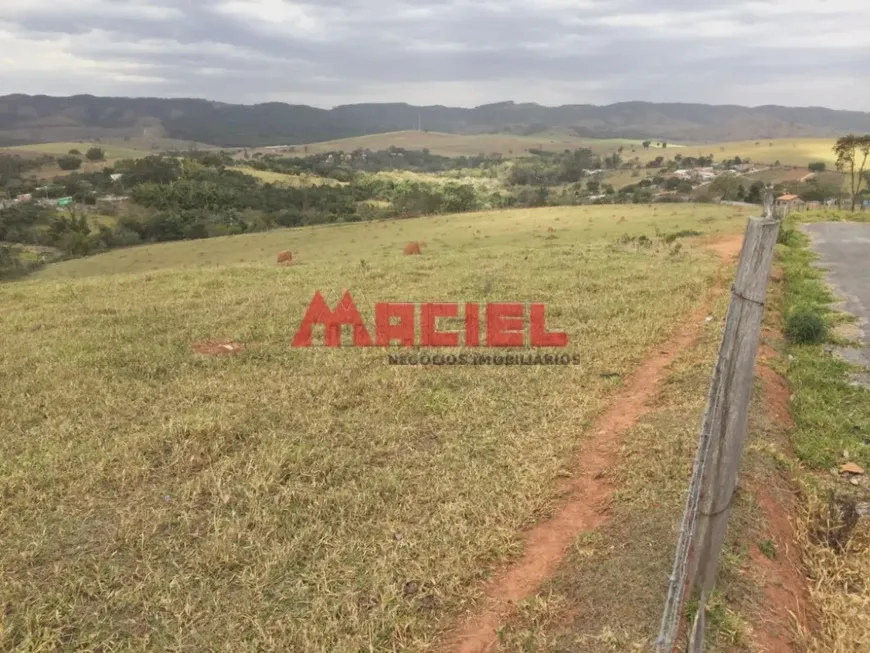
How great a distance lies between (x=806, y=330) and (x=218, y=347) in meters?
8.67

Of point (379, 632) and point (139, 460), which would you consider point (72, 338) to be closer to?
point (139, 460)

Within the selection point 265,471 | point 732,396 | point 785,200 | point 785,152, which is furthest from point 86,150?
point 732,396

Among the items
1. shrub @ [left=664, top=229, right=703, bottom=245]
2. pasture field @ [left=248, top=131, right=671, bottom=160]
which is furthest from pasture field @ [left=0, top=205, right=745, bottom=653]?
pasture field @ [left=248, top=131, right=671, bottom=160]

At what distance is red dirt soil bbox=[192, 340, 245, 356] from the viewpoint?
27.6ft

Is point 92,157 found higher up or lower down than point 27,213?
higher up

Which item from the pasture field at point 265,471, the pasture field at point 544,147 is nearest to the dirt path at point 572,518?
the pasture field at point 265,471

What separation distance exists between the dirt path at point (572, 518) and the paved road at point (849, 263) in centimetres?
349

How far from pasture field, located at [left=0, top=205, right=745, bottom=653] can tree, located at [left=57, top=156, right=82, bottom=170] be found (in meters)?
89.0

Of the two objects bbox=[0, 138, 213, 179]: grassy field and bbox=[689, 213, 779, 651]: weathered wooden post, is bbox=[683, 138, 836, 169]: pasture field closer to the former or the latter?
bbox=[689, 213, 779, 651]: weathered wooden post

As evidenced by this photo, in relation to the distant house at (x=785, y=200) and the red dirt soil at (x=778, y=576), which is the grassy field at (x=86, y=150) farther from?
the red dirt soil at (x=778, y=576)

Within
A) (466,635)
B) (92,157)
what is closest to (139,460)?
(466,635)

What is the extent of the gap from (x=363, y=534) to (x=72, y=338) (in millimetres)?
7185

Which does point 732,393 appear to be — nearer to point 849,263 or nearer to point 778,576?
point 778,576

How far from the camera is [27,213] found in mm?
51594
